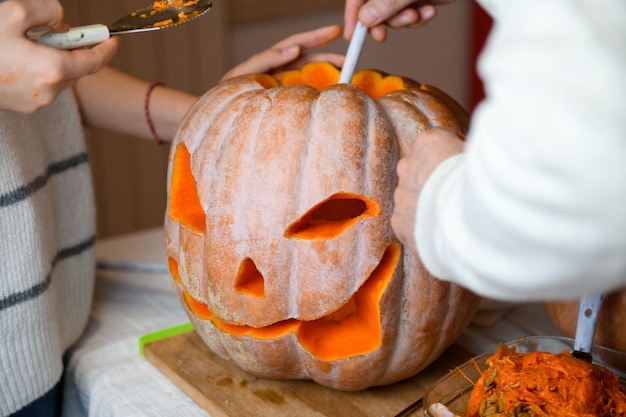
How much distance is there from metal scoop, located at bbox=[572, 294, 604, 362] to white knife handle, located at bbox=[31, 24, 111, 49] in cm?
62

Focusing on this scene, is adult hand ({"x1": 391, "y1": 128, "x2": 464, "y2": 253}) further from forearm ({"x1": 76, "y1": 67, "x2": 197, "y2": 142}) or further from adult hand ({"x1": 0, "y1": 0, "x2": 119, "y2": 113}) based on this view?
forearm ({"x1": 76, "y1": 67, "x2": 197, "y2": 142})

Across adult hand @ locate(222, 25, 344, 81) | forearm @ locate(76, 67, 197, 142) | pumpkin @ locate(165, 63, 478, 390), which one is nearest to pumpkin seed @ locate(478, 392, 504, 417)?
pumpkin @ locate(165, 63, 478, 390)

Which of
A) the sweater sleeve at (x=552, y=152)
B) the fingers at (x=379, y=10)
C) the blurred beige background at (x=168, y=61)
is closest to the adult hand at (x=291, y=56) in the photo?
the fingers at (x=379, y=10)

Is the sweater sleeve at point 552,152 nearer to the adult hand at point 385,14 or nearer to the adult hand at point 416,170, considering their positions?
the adult hand at point 416,170

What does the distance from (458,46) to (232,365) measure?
8.95 ft

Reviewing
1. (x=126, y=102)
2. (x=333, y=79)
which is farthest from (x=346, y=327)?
(x=126, y=102)

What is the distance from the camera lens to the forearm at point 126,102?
1174 millimetres

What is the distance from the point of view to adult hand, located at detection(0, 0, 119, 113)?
68 centimetres

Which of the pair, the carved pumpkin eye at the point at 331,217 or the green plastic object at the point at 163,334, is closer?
the carved pumpkin eye at the point at 331,217

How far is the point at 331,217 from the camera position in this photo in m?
0.88

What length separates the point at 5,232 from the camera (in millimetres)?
866

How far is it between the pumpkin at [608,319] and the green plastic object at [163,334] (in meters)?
0.53

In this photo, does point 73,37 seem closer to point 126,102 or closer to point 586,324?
point 126,102

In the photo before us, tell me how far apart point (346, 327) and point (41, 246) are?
0.42 meters
